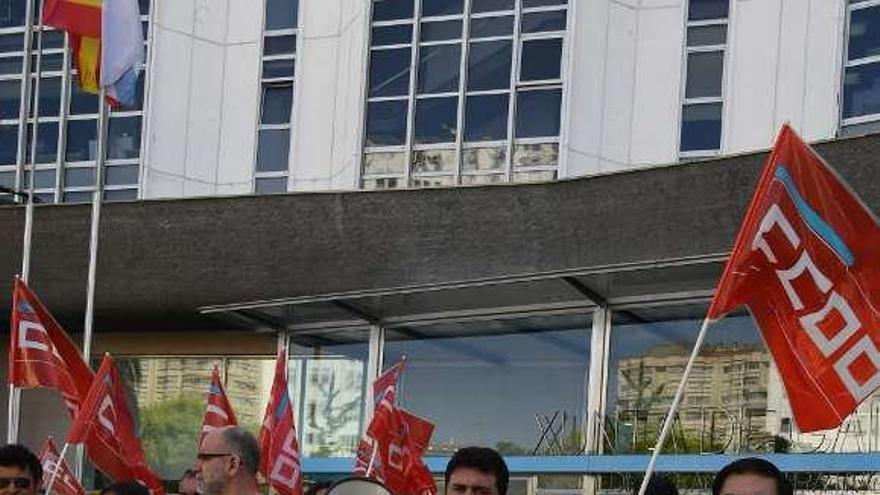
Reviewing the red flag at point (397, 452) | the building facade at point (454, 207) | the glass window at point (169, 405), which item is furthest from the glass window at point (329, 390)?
the red flag at point (397, 452)

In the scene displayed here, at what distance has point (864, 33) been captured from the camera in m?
20.6

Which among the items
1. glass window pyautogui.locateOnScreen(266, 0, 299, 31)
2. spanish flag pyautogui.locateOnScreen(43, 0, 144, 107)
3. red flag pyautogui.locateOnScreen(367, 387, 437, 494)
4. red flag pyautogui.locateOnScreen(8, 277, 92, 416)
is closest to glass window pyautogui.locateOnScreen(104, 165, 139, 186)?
glass window pyautogui.locateOnScreen(266, 0, 299, 31)

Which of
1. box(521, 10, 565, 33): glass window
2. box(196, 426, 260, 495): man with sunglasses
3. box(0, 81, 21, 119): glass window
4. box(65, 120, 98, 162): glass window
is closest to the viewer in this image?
box(196, 426, 260, 495): man with sunglasses

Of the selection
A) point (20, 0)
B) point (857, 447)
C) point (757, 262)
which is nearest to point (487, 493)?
point (757, 262)

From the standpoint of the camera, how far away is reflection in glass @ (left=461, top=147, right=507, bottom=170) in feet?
74.3

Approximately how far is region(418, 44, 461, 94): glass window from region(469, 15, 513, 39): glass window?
0.29 metres

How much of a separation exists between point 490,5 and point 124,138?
17.7 feet

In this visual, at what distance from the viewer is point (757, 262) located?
27.2 feet

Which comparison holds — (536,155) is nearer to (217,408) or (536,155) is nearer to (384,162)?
(384,162)

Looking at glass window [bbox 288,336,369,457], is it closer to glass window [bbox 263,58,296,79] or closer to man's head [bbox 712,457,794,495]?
glass window [bbox 263,58,296,79]

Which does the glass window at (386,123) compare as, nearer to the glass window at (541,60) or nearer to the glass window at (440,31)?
the glass window at (440,31)

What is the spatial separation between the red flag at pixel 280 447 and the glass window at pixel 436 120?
A: 7.05 meters

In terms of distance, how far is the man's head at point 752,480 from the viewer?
6277 mm

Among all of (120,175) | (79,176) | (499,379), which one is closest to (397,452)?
(499,379)
